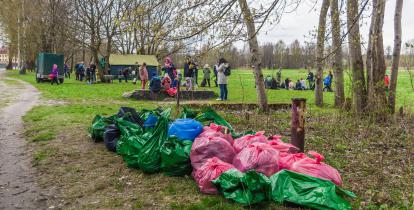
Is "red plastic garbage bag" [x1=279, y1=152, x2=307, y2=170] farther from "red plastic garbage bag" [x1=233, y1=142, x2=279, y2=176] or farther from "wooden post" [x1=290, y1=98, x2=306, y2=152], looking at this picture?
"wooden post" [x1=290, y1=98, x2=306, y2=152]

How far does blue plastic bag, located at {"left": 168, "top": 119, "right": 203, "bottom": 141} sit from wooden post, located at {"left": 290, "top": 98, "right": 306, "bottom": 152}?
1.33m

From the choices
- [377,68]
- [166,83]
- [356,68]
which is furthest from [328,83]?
[377,68]

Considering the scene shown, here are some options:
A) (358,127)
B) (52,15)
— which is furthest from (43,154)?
(52,15)

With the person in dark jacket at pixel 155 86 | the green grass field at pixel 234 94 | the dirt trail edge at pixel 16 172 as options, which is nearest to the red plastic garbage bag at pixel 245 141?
the dirt trail edge at pixel 16 172

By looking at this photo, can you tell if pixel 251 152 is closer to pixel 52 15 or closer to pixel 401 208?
pixel 401 208

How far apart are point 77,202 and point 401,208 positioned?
344 cm

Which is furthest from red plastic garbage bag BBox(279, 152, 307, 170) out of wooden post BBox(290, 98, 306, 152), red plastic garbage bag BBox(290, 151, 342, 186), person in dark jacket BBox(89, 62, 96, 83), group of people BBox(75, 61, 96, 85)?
person in dark jacket BBox(89, 62, 96, 83)

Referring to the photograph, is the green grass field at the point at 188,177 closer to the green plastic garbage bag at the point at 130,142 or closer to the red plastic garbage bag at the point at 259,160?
the green plastic garbage bag at the point at 130,142

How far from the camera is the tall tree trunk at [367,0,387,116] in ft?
30.3

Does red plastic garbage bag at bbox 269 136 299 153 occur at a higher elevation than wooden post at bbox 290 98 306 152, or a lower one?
lower

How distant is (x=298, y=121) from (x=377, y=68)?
17.8 ft

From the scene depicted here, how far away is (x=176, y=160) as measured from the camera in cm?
528

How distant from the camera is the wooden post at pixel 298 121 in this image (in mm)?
5742

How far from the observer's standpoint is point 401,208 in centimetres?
425
